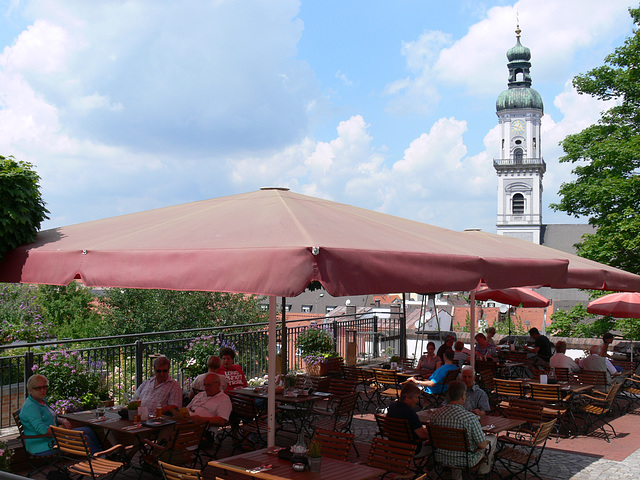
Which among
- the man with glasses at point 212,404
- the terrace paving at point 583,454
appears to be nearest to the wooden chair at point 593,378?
the terrace paving at point 583,454

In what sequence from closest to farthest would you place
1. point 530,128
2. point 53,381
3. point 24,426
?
point 24,426 < point 53,381 < point 530,128

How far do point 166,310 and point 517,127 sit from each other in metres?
90.6

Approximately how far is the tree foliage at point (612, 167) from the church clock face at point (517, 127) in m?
86.5

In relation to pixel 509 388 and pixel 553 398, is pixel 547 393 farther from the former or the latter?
pixel 509 388

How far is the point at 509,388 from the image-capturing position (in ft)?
33.1

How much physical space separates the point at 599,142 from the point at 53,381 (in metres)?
21.5

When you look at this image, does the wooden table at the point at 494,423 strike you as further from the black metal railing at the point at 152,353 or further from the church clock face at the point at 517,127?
the church clock face at the point at 517,127

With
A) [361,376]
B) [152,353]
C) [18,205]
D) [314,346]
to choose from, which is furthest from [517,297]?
[18,205]

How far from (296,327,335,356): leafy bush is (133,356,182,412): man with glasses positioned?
6852 millimetres

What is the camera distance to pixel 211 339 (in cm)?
1202

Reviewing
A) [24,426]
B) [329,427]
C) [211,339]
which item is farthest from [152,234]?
[211,339]

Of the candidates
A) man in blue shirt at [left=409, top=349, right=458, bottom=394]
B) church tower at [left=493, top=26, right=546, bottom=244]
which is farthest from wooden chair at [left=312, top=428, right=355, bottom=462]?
church tower at [left=493, top=26, right=546, bottom=244]

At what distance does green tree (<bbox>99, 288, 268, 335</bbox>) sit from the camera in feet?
98.7

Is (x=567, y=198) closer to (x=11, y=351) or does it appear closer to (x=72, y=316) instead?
(x=11, y=351)
